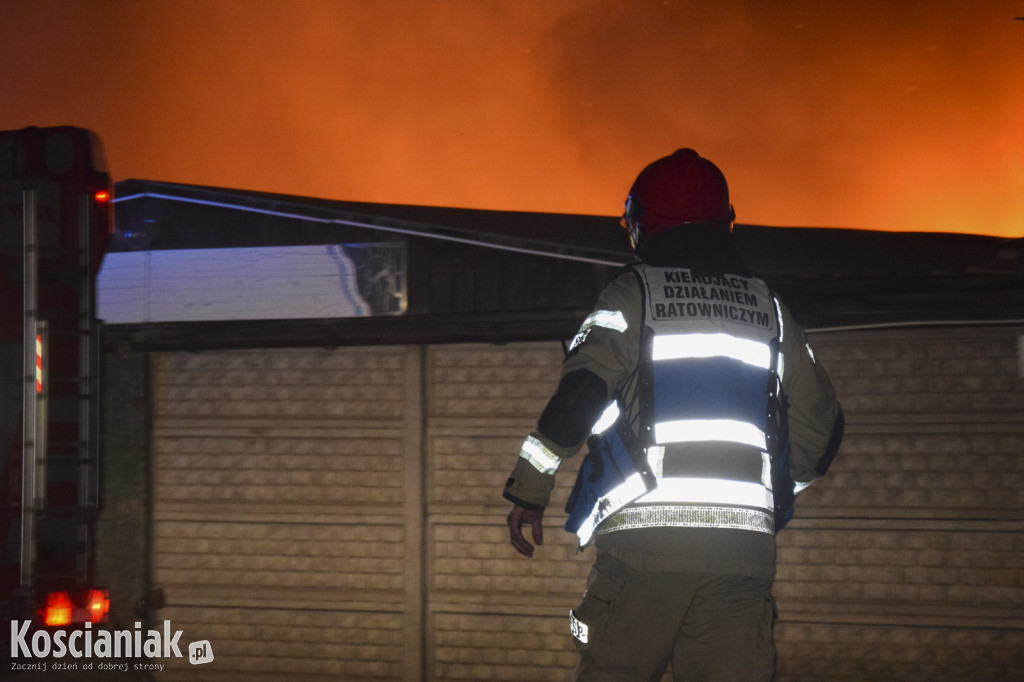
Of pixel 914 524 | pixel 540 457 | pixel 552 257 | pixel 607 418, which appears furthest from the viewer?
pixel 552 257

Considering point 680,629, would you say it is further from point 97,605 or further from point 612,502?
point 97,605

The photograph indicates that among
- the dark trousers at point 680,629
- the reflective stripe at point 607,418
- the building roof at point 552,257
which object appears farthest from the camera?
the building roof at point 552,257

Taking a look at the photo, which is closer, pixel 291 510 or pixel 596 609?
pixel 596 609

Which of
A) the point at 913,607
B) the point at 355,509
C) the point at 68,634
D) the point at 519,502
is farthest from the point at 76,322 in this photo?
the point at 913,607

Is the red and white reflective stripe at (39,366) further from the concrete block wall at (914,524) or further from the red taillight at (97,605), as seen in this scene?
the concrete block wall at (914,524)

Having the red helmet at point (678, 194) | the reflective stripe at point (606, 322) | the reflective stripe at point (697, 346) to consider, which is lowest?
the reflective stripe at point (697, 346)

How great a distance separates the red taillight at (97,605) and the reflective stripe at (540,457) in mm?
3869

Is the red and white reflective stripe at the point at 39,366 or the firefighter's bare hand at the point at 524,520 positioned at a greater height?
the red and white reflective stripe at the point at 39,366

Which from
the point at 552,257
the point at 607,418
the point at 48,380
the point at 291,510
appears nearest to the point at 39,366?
the point at 48,380

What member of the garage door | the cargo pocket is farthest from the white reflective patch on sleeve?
the garage door

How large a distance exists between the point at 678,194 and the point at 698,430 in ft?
2.49

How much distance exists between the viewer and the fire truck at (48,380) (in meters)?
5.95

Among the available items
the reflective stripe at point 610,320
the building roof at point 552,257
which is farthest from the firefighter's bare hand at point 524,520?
the building roof at point 552,257

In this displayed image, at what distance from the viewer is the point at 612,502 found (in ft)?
10.7
